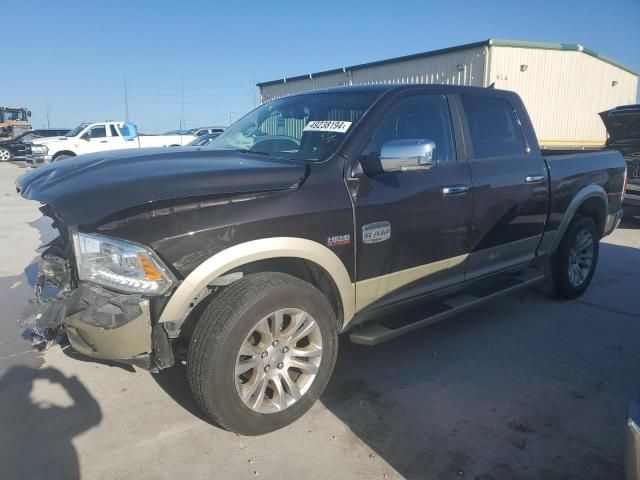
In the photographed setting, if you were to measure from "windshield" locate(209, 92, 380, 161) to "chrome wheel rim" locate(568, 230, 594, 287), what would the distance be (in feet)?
9.44

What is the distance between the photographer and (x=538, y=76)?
18484mm

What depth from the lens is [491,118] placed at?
4125mm

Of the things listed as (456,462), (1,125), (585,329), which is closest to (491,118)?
(585,329)

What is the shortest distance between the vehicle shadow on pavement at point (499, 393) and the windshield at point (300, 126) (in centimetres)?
159

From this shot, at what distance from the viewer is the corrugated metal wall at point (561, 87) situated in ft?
56.1

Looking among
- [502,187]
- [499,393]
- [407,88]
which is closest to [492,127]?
[502,187]

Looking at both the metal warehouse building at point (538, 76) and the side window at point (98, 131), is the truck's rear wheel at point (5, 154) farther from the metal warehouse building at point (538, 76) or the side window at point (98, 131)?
the metal warehouse building at point (538, 76)

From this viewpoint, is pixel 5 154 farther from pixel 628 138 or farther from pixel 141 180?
pixel 141 180

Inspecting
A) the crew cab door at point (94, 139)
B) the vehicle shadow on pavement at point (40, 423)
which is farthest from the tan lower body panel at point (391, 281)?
the crew cab door at point (94, 139)

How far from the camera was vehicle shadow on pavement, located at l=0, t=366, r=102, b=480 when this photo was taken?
253 cm

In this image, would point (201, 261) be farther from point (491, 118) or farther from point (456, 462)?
point (491, 118)

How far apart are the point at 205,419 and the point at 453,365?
180cm

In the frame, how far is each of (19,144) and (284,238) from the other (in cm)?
3088

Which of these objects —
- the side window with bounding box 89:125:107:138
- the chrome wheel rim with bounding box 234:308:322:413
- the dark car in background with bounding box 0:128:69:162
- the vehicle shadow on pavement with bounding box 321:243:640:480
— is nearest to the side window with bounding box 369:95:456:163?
the chrome wheel rim with bounding box 234:308:322:413
